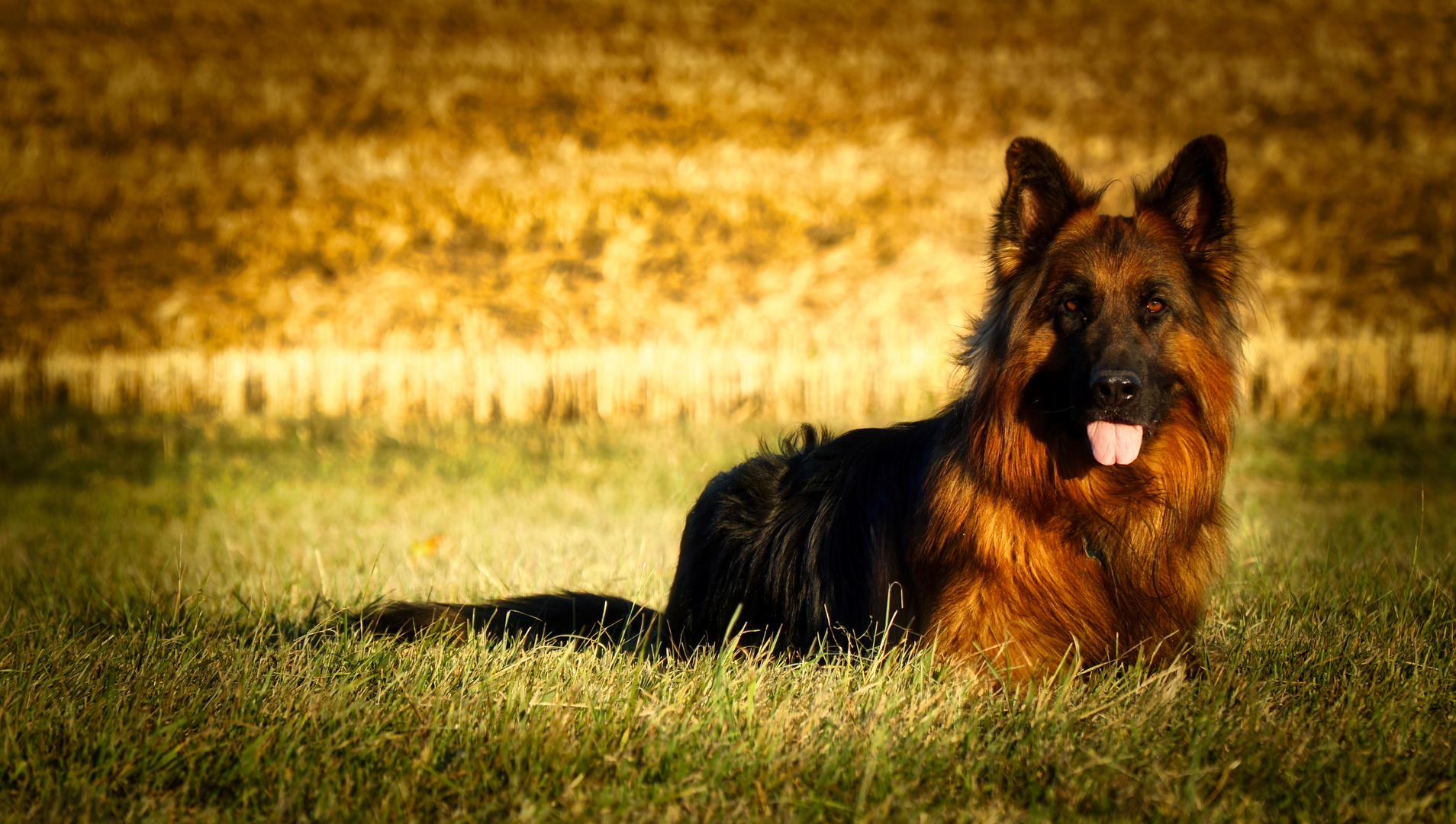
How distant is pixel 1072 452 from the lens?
3012 millimetres

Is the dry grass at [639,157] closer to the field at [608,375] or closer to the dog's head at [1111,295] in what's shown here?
the field at [608,375]

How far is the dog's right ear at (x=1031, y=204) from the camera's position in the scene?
10.3 feet

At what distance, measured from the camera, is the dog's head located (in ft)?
9.53

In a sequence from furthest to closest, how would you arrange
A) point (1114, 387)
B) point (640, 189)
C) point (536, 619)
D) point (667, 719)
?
1. point (640, 189)
2. point (536, 619)
3. point (1114, 387)
4. point (667, 719)

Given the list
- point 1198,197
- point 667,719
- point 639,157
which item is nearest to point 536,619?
point 667,719

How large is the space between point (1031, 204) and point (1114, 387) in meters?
0.78

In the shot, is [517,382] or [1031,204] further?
[517,382]

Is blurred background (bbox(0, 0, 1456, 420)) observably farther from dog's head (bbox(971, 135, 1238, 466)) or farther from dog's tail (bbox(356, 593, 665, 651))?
dog's tail (bbox(356, 593, 665, 651))

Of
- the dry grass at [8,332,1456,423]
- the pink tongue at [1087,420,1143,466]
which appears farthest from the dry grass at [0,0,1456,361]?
the pink tongue at [1087,420,1143,466]

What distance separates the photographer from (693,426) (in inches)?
412

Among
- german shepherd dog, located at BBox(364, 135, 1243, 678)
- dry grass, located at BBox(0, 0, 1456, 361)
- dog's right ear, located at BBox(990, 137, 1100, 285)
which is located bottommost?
german shepherd dog, located at BBox(364, 135, 1243, 678)

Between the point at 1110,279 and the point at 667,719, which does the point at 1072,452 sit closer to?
the point at 1110,279

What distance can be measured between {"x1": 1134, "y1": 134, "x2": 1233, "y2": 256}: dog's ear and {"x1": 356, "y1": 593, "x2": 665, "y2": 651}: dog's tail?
237 cm

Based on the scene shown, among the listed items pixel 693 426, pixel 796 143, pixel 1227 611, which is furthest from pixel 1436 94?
pixel 1227 611
